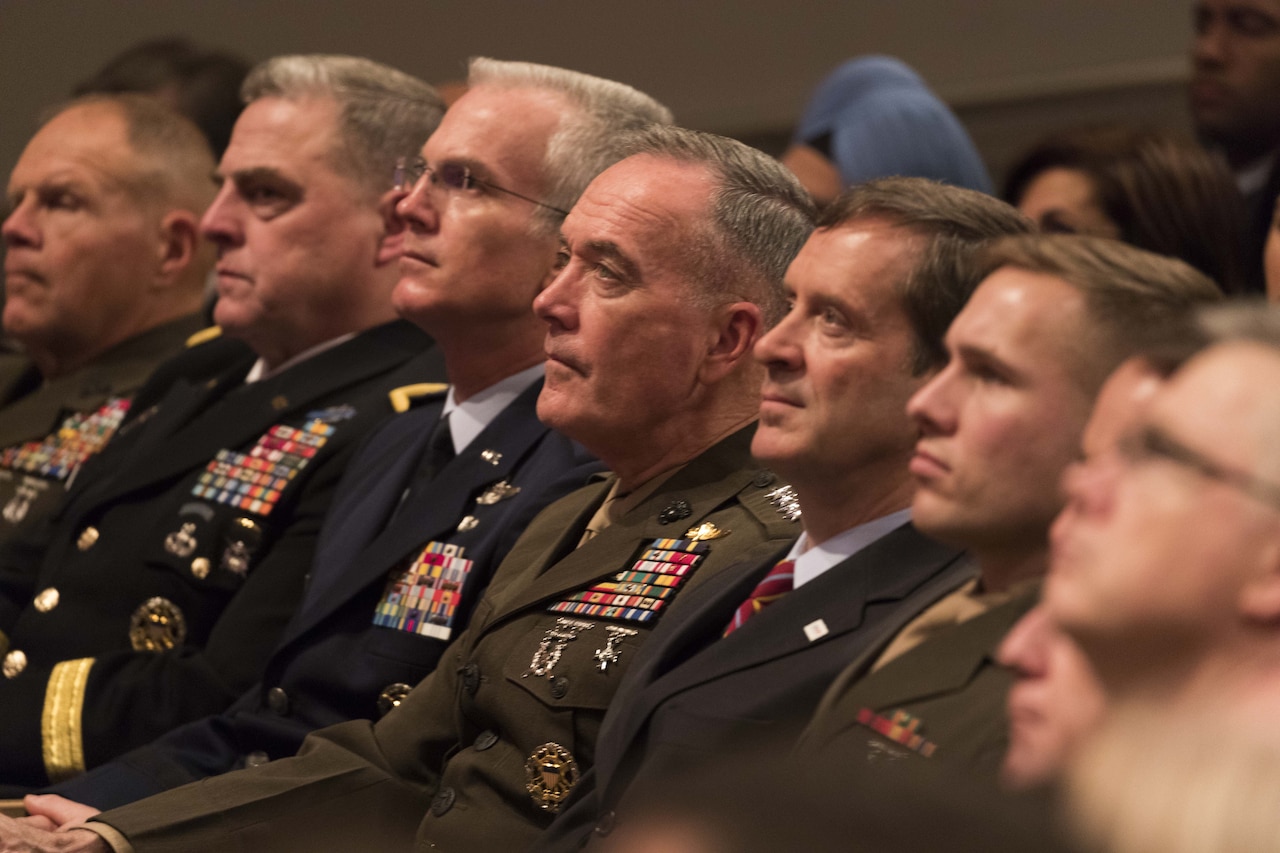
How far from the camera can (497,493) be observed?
2.77 meters

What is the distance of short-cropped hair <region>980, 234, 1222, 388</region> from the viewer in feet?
5.22

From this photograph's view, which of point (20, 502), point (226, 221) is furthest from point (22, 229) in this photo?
point (226, 221)

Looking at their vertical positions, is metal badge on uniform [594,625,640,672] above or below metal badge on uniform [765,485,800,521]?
below

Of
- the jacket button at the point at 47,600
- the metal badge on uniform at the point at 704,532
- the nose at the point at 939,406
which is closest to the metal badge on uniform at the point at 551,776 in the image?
the metal badge on uniform at the point at 704,532

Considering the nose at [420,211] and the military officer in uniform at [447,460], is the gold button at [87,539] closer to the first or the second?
the military officer in uniform at [447,460]

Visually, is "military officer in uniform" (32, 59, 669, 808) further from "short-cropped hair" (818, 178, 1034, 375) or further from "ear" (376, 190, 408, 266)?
"short-cropped hair" (818, 178, 1034, 375)

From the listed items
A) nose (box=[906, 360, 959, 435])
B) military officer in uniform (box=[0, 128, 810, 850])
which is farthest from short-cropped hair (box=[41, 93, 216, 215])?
nose (box=[906, 360, 959, 435])

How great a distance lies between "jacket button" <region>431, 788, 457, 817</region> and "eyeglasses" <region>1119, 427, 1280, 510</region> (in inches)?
49.0

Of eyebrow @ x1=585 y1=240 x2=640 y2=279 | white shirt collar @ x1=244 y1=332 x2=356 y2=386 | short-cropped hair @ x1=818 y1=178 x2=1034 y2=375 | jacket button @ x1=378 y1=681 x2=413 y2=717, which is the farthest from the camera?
white shirt collar @ x1=244 y1=332 x2=356 y2=386

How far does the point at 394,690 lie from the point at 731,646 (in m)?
0.84

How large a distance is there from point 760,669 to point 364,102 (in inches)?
79.7

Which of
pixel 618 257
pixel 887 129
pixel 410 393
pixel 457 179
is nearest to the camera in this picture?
pixel 618 257

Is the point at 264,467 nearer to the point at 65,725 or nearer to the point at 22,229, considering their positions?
the point at 65,725

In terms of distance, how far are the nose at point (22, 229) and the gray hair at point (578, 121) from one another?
1407 millimetres
